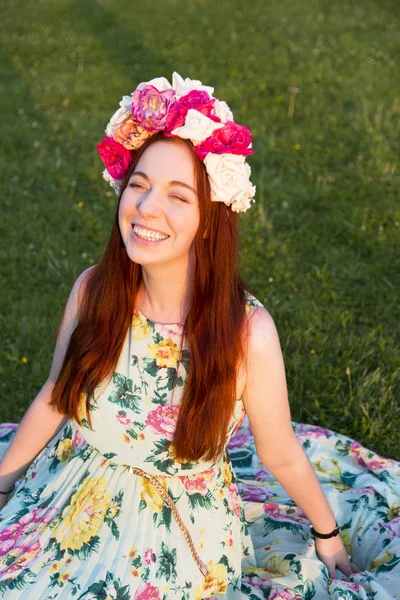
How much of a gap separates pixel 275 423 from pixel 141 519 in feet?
1.87

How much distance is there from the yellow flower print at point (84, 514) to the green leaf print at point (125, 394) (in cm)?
29

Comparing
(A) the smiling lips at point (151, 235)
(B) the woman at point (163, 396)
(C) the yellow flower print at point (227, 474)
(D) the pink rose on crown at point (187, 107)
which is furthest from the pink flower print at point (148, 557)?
(D) the pink rose on crown at point (187, 107)

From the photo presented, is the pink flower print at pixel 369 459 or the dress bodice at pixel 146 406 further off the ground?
the dress bodice at pixel 146 406

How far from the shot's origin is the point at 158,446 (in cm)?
261

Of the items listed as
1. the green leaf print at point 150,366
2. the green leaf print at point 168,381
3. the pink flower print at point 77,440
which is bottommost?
the pink flower print at point 77,440

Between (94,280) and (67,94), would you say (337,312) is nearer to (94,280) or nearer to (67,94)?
(94,280)

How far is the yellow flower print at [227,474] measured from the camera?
113 inches

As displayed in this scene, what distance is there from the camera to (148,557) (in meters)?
2.54

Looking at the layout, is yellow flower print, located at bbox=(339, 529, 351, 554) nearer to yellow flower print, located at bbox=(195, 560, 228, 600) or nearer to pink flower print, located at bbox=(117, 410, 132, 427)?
yellow flower print, located at bbox=(195, 560, 228, 600)

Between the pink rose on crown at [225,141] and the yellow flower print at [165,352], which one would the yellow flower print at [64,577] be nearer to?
the yellow flower print at [165,352]

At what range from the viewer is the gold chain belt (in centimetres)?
263

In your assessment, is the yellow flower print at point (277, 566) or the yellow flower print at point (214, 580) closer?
the yellow flower print at point (214, 580)

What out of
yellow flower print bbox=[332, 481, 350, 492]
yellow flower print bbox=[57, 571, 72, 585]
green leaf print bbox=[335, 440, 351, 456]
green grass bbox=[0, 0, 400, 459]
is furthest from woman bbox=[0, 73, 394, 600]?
green grass bbox=[0, 0, 400, 459]

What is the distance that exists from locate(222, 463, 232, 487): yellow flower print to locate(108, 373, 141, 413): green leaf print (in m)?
0.48
